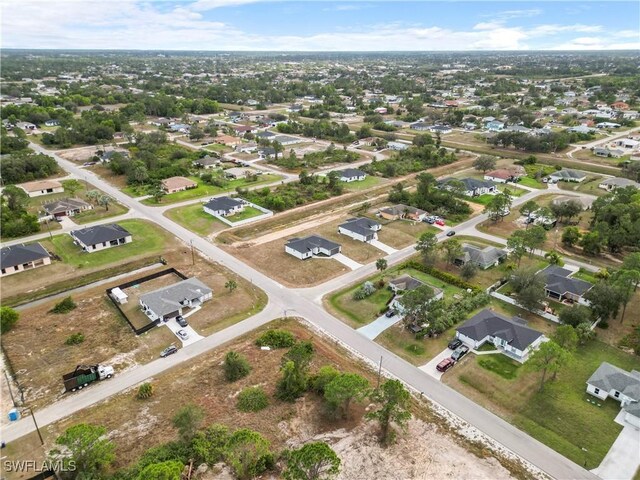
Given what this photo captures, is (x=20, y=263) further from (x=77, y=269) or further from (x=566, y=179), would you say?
(x=566, y=179)

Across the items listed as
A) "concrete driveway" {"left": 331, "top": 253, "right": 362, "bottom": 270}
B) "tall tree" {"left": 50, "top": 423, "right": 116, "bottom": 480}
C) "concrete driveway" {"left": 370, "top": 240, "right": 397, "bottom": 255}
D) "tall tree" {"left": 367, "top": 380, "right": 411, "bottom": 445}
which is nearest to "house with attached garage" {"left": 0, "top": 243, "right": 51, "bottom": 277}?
"tall tree" {"left": 50, "top": 423, "right": 116, "bottom": 480}

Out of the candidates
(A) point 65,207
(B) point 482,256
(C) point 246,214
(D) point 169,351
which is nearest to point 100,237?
(A) point 65,207

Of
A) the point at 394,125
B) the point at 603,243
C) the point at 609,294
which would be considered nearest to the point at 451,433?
the point at 609,294

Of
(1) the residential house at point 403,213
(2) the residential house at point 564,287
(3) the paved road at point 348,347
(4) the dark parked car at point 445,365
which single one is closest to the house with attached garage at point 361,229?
(1) the residential house at point 403,213

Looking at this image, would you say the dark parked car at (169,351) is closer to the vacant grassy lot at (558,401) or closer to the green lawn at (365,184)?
the vacant grassy lot at (558,401)

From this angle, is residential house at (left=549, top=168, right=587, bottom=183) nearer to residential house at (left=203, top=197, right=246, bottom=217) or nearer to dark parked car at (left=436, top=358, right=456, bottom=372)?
residential house at (left=203, top=197, right=246, bottom=217)
